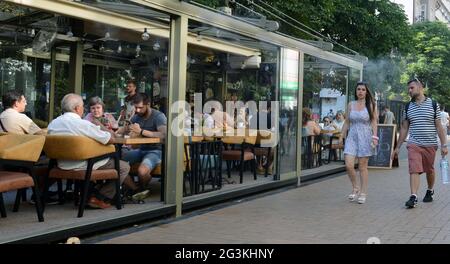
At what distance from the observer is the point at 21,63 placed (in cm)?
1041

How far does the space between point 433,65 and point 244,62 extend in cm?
2659

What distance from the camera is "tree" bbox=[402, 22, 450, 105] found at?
3378 centimetres

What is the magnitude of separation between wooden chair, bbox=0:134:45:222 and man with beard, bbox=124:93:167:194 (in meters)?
1.53

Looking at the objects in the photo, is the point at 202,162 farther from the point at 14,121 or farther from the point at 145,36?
the point at 145,36

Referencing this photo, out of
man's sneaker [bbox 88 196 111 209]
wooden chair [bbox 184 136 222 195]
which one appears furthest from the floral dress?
man's sneaker [bbox 88 196 111 209]

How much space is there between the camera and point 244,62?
1079cm

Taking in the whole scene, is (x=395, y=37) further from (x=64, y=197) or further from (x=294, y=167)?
(x=64, y=197)

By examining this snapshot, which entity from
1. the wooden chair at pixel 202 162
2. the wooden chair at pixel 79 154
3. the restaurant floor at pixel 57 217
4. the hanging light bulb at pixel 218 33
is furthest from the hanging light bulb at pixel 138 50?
the wooden chair at pixel 79 154

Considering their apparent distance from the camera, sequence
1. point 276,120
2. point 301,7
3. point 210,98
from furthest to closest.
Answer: point 301,7
point 210,98
point 276,120

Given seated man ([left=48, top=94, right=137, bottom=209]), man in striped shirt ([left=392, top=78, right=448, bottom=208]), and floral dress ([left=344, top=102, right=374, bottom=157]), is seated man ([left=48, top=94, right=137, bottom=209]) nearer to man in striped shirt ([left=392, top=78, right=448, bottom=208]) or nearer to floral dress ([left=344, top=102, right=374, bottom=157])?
floral dress ([left=344, top=102, right=374, bottom=157])

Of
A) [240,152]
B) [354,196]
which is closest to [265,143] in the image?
[240,152]

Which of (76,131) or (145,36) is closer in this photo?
(76,131)
